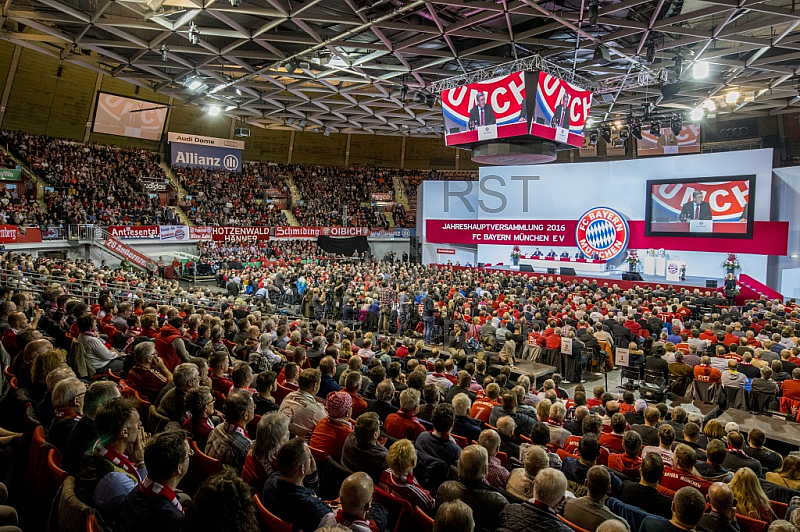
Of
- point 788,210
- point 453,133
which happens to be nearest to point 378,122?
point 453,133

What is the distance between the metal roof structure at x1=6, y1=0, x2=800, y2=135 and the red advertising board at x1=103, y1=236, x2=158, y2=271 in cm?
711

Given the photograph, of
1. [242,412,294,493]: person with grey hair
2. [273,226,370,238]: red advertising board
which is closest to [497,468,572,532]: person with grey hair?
[242,412,294,493]: person with grey hair

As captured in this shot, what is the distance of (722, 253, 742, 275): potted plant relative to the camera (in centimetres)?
2101

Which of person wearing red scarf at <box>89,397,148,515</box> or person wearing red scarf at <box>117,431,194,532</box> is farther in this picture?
person wearing red scarf at <box>89,397,148,515</box>

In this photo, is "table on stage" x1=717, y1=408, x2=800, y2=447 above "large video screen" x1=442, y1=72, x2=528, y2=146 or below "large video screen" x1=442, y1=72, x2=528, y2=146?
below

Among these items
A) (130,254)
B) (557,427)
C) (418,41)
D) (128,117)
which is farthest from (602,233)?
(128,117)

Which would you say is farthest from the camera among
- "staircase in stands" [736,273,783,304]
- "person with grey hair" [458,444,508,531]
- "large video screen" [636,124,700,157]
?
"large video screen" [636,124,700,157]

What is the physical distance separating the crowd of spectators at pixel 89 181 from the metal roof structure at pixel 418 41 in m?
6.02

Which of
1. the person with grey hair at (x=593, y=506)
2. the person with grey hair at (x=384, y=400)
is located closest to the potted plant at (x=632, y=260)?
the person with grey hair at (x=384, y=400)

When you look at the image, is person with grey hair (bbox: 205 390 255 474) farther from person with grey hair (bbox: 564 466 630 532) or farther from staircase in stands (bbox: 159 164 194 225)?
staircase in stands (bbox: 159 164 194 225)

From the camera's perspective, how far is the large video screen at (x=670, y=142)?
89.5 ft

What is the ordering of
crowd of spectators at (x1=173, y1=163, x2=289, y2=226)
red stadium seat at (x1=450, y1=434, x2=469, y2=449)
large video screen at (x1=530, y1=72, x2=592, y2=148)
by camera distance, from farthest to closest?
crowd of spectators at (x1=173, y1=163, x2=289, y2=226)
large video screen at (x1=530, y1=72, x2=592, y2=148)
red stadium seat at (x1=450, y1=434, x2=469, y2=449)

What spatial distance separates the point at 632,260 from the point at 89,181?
2661 cm

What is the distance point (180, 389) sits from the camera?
4.33 m
